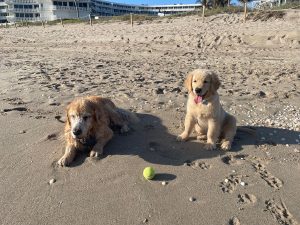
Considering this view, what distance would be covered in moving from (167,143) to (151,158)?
1.96ft

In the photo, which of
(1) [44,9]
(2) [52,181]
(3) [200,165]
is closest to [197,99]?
(3) [200,165]

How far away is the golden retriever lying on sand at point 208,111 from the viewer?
16.6ft

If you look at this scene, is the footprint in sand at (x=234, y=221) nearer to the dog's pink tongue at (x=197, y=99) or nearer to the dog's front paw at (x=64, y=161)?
the dog's pink tongue at (x=197, y=99)

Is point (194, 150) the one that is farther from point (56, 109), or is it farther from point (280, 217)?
point (56, 109)

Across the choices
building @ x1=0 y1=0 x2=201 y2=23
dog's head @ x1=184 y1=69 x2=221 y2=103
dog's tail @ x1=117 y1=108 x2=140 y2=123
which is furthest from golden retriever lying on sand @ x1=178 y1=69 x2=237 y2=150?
building @ x1=0 y1=0 x2=201 y2=23

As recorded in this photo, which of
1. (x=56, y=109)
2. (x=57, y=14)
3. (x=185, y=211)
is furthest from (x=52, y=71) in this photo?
(x=57, y=14)

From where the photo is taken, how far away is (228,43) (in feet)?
51.6

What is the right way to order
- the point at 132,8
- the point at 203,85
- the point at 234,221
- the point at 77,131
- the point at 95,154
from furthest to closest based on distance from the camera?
the point at 132,8
the point at 203,85
the point at 95,154
the point at 77,131
the point at 234,221

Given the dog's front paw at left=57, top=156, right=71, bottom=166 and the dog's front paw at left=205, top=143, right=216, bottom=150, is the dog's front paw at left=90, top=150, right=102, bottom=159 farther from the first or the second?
the dog's front paw at left=205, top=143, right=216, bottom=150

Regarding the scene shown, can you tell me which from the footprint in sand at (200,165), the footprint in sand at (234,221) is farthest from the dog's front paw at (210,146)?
the footprint in sand at (234,221)

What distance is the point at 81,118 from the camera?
4.72m

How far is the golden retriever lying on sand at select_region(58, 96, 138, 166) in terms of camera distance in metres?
4.70

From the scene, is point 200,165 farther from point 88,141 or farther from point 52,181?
point 52,181

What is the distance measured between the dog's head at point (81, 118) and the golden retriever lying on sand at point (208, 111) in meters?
1.39
